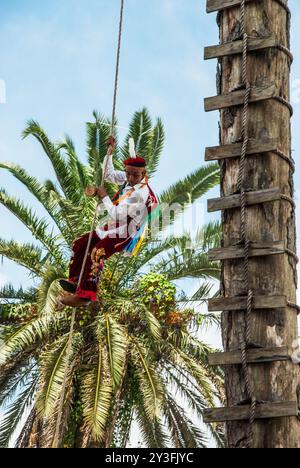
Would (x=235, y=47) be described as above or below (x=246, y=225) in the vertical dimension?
above

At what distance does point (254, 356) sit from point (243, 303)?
0.35 m

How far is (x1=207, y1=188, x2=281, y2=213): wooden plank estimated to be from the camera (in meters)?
6.45

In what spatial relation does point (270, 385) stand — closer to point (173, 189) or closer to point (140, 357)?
point (140, 357)

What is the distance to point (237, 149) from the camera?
6684mm

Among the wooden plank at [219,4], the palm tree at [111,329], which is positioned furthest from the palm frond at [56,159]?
the wooden plank at [219,4]

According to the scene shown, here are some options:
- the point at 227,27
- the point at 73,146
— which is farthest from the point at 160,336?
the point at 227,27

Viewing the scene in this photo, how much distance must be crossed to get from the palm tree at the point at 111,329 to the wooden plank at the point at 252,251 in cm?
1139

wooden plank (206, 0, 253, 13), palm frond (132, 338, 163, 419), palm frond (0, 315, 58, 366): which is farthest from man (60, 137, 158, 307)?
palm frond (0, 315, 58, 366)

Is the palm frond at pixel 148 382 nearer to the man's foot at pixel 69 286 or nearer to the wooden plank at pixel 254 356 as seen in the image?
the man's foot at pixel 69 286

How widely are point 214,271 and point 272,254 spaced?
13.4 m

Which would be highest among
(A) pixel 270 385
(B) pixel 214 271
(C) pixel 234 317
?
(B) pixel 214 271

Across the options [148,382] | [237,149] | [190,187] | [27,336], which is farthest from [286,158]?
[190,187]

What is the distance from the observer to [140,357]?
1872 cm

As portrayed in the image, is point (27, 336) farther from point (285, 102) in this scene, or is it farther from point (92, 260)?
point (285, 102)
